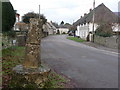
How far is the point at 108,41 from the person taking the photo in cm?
2461

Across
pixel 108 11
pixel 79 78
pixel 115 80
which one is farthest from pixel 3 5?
pixel 108 11

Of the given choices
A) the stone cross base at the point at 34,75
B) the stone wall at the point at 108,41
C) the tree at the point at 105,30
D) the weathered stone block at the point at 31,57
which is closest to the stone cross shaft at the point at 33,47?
the weathered stone block at the point at 31,57

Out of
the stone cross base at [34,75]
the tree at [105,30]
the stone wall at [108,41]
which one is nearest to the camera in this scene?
the stone cross base at [34,75]

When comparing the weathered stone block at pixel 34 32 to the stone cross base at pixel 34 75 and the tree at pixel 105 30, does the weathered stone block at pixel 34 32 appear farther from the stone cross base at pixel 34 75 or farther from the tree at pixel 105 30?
the tree at pixel 105 30

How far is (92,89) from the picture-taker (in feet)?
18.4

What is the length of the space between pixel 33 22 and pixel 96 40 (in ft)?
88.7

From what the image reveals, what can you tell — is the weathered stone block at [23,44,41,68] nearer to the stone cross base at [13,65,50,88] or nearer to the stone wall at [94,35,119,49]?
the stone cross base at [13,65,50,88]

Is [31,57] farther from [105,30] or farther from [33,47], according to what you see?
[105,30]

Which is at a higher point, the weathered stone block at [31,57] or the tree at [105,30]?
the tree at [105,30]

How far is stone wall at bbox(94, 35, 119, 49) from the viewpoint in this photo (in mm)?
22189

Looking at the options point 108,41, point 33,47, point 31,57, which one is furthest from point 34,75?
point 108,41

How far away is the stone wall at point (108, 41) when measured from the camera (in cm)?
2219

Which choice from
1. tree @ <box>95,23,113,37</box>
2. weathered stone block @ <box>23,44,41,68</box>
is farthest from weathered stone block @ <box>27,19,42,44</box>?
tree @ <box>95,23,113,37</box>

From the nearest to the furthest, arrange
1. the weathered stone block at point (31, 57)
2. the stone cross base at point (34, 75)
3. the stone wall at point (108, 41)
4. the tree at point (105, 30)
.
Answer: the stone cross base at point (34, 75) → the weathered stone block at point (31, 57) → the stone wall at point (108, 41) → the tree at point (105, 30)
